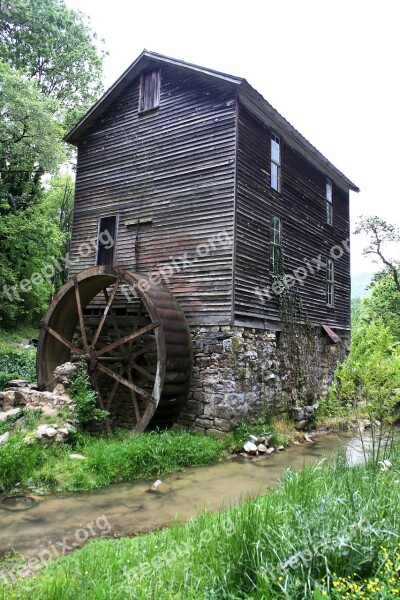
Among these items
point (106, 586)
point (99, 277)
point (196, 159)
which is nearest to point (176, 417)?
point (99, 277)

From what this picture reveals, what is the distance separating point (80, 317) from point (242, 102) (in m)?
6.15

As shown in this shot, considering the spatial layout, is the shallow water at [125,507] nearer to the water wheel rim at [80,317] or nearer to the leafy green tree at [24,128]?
the water wheel rim at [80,317]

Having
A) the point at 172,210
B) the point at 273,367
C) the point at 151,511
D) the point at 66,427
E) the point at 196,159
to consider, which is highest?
the point at 196,159

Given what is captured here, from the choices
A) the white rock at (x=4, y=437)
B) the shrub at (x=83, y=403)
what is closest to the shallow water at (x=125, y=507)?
the white rock at (x=4, y=437)

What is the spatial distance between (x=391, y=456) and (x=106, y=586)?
3925 millimetres

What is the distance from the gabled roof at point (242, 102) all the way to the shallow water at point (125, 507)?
786cm

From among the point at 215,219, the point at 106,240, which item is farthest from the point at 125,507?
the point at 106,240

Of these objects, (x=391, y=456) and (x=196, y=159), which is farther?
(x=196, y=159)

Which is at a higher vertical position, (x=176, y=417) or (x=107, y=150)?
(x=107, y=150)

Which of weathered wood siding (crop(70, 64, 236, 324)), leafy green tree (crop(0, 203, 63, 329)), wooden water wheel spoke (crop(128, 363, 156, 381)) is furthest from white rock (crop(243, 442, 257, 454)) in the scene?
leafy green tree (crop(0, 203, 63, 329))

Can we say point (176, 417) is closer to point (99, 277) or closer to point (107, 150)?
point (99, 277)

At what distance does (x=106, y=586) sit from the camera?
3.04 metres

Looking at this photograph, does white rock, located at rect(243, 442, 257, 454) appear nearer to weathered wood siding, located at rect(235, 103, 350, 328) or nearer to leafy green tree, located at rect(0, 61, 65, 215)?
weathered wood siding, located at rect(235, 103, 350, 328)

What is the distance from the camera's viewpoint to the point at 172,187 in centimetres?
1097
